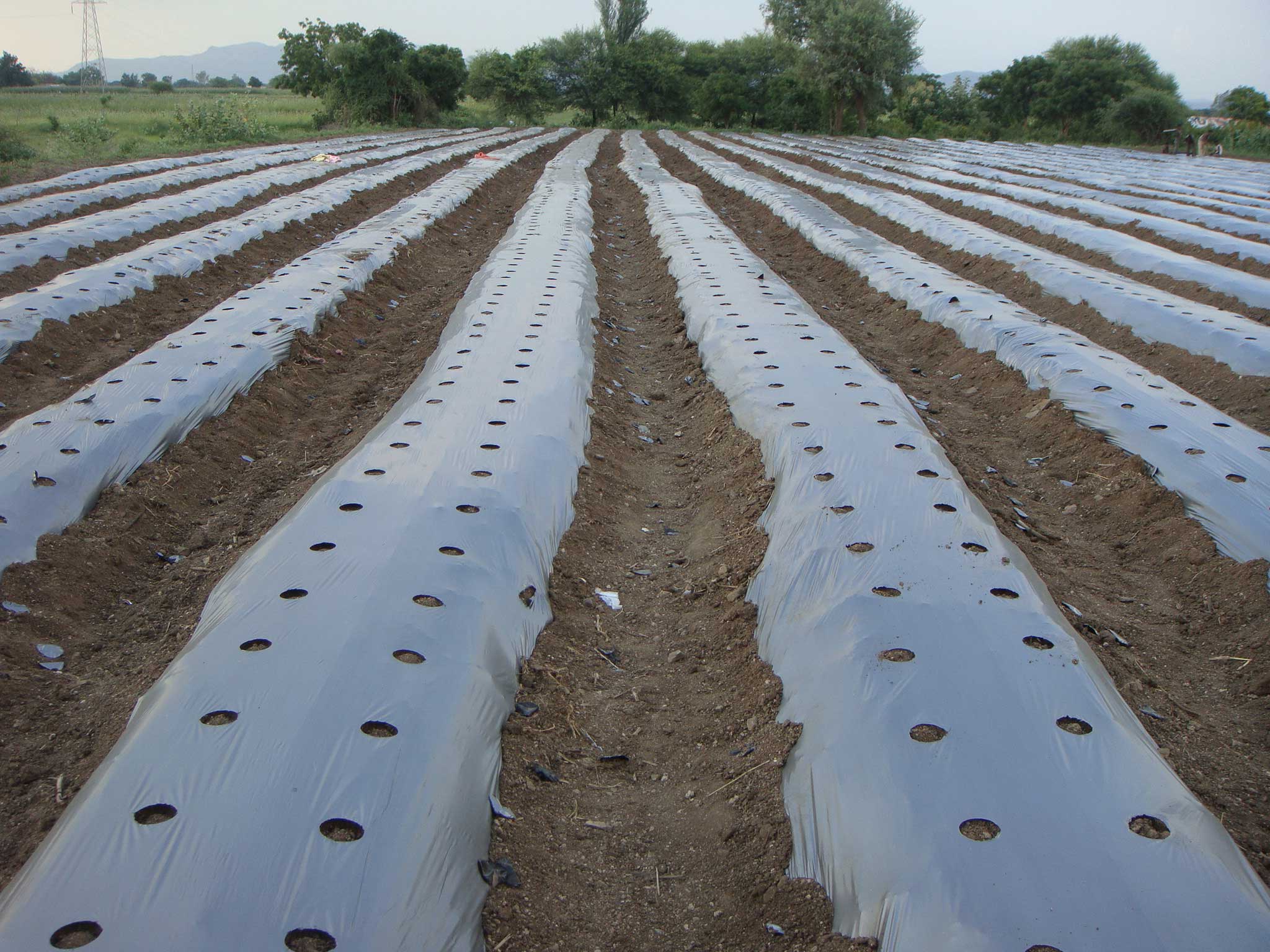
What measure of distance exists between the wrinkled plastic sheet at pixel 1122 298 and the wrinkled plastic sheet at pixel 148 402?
307 inches

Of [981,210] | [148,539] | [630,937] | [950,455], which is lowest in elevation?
[630,937]

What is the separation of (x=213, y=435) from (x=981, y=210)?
13808 mm

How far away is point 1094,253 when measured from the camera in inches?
459

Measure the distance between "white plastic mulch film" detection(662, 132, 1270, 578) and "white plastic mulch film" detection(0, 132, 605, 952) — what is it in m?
3.63

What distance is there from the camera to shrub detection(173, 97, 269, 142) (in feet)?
94.6

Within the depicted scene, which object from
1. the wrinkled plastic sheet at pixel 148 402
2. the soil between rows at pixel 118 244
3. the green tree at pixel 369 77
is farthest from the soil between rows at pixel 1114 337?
the green tree at pixel 369 77

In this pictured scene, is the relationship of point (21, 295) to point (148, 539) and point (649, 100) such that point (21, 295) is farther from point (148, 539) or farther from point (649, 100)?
Result: point (649, 100)

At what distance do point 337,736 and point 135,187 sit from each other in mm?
16512

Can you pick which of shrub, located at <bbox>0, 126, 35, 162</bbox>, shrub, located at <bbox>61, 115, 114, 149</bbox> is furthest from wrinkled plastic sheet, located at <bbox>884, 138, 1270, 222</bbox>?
shrub, located at <bbox>61, 115, 114, 149</bbox>

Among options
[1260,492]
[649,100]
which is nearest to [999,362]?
[1260,492]

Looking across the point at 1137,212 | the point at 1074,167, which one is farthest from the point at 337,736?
the point at 1074,167

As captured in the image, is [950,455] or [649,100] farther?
[649,100]

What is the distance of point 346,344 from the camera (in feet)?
27.1

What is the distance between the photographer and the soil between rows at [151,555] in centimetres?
330
